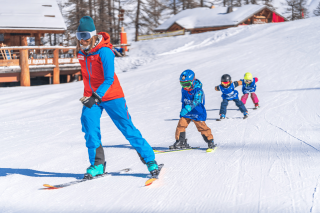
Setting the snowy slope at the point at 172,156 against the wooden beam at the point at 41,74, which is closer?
the snowy slope at the point at 172,156

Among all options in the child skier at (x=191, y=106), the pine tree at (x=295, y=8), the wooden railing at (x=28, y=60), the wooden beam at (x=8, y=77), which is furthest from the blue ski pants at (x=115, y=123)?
the pine tree at (x=295, y=8)

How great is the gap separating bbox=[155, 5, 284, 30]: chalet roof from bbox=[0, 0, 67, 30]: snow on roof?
63.0ft

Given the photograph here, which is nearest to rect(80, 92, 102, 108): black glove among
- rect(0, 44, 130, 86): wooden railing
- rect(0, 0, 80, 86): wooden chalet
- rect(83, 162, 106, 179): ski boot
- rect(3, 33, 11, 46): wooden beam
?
rect(83, 162, 106, 179): ski boot

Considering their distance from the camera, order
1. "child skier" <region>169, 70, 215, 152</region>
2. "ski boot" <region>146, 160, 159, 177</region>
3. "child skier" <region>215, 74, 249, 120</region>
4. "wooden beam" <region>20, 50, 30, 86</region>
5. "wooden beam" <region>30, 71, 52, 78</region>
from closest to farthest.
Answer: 1. "ski boot" <region>146, 160, 159, 177</region>
2. "child skier" <region>169, 70, 215, 152</region>
3. "child skier" <region>215, 74, 249, 120</region>
4. "wooden beam" <region>20, 50, 30, 86</region>
5. "wooden beam" <region>30, 71, 52, 78</region>

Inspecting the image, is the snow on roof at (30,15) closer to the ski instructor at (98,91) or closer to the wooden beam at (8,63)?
the wooden beam at (8,63)

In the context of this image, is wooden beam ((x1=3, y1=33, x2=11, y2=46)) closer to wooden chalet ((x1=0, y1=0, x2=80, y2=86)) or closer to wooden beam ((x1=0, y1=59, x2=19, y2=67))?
wooden chalet ((x1=0, y1=0, x2=80, y2=86))

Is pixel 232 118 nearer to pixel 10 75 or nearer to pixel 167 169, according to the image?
pixel 167 169

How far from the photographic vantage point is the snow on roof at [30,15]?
22083mm

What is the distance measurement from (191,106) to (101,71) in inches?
69.3

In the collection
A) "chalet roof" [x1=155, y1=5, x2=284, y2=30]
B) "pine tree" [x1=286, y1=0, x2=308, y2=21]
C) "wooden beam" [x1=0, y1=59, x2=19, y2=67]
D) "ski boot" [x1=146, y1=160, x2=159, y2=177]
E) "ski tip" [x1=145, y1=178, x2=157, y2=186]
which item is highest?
"pine tree" [x1=286, y1=0, x2=308, y2=21]

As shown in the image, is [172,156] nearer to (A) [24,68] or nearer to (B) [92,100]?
(B) [92,100]

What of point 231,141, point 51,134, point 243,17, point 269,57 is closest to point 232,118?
point 231,141

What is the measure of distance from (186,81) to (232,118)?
4063 millimetres

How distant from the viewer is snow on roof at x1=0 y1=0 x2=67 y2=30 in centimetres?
2208
